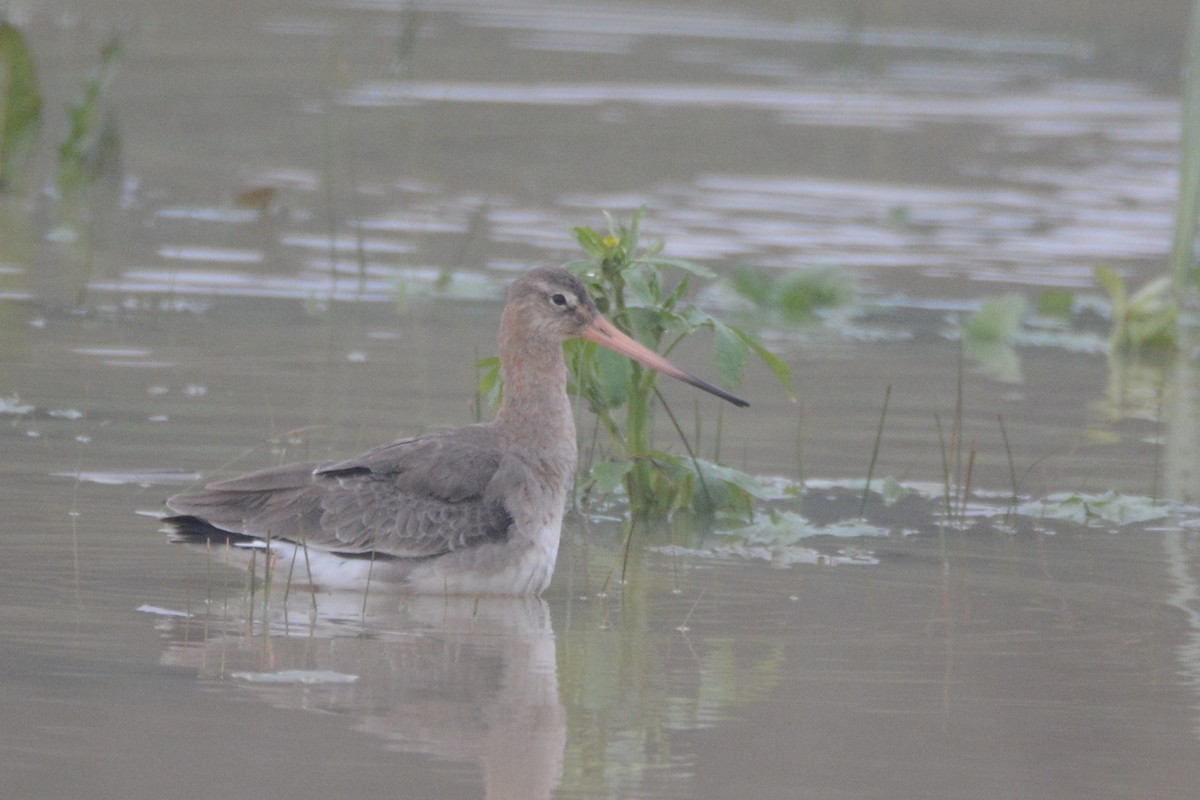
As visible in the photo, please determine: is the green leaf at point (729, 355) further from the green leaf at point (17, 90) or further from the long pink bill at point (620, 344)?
the green leaf at point (17, 90)

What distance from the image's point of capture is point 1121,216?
17641mm

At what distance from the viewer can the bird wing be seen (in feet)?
24.7

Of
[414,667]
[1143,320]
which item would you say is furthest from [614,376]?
[1143,320]

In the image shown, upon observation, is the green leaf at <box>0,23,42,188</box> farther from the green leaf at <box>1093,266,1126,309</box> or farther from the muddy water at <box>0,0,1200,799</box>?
the green leaf at <box>1093,266,1126,309</box>

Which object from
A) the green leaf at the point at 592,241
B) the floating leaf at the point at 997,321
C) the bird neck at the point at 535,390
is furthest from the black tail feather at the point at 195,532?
the floating leaf at the point at 997,321

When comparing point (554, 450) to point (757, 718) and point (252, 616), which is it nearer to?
point (252, 616)

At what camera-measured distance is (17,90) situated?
49.2 ft

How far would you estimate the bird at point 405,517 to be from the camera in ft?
24.5

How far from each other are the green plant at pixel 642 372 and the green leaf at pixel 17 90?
7.57 metres

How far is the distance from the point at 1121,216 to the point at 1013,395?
6.74m

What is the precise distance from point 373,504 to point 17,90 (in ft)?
27.8

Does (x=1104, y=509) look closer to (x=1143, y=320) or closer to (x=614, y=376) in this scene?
(x=614, y=376)

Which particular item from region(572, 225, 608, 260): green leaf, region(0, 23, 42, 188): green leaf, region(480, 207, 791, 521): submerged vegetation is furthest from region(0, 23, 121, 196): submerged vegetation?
region(572, 225, 608, 260): green leaf

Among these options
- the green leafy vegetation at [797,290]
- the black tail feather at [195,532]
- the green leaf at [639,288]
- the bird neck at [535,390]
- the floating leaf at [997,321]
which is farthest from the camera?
the green leafy vegetation at [797,290]
